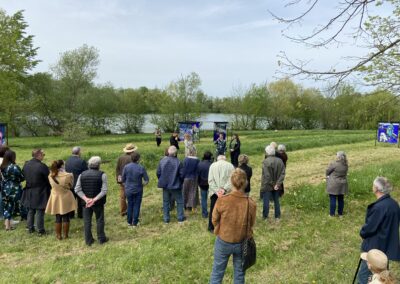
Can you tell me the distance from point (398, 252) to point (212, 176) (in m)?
3.53

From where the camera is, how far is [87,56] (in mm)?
43031

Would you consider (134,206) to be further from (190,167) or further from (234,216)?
(234,216)

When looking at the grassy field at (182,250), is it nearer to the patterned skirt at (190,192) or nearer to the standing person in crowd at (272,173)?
the patterned skirt at (190,192)

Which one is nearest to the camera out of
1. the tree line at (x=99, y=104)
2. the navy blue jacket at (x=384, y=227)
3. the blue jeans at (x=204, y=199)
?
the navy blue jacket at (x=384, y=227)

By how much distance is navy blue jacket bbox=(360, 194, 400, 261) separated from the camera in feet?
13.6

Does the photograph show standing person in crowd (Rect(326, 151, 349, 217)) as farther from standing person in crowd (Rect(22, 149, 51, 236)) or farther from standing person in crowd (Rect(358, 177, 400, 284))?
standing person in crowd (Rect(22, 149, 51, 236))

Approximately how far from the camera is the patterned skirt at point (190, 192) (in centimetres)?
852

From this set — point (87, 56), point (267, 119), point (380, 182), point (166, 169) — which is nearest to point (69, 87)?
point (87, 56)

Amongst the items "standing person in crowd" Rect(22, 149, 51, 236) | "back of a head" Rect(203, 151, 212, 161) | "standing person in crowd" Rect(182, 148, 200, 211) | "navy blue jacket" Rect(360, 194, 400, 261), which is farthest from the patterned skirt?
"navy blue jacket" Rect(360, 194, 400, 261)

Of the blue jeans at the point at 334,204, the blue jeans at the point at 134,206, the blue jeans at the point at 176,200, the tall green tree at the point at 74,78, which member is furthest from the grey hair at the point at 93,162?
the tall green tree at the point at 74,78

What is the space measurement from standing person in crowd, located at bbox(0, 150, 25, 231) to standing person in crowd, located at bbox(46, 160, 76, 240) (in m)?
1.13

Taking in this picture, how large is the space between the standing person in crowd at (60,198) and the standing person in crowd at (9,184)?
113 cm

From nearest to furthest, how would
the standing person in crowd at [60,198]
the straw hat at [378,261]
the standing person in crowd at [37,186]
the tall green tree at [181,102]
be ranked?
→ 1. the straw hat at [378,261]
2. the standing person in crowd at [60,198]
3. the standing person in crowd at [37,186]
4. the tall green tree at [181,102]

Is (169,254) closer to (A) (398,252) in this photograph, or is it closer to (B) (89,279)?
(B) (89,279)
